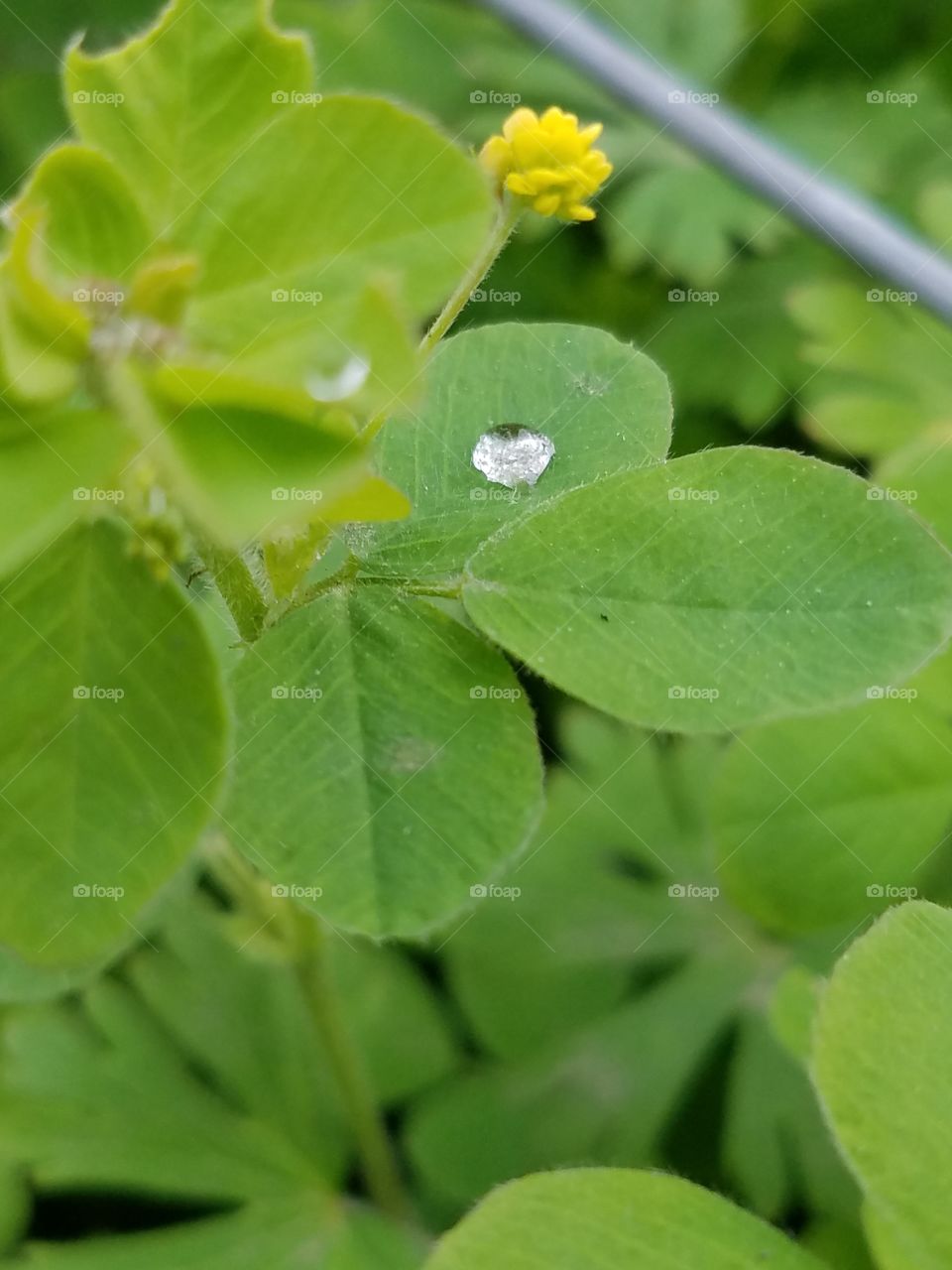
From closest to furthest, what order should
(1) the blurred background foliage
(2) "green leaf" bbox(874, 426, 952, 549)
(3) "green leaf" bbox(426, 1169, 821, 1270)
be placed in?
(3) "green leaf" bbox(426, 1169, 821, 1270)
(2) "green leaf" bbox(874, 426, 952, 549)
(1) the blurred background foliage

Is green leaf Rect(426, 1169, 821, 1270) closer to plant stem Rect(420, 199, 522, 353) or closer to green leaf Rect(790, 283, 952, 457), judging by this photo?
plant stem Rect(420, 199, 522, 353)

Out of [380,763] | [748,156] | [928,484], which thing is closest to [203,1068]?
[380,763]

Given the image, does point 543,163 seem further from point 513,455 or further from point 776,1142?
point 776,1142

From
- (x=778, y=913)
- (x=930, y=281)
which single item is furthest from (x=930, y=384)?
(x=778, y=913)

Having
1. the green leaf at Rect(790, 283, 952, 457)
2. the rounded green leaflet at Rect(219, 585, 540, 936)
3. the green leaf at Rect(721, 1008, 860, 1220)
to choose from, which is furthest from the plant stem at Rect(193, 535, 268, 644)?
the green leaf at Rect(790, 283, 952, 457)

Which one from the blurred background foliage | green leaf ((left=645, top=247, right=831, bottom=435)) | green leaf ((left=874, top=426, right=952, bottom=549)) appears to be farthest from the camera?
green leaf ((left=645, top=247, right=831, bottom=435))
